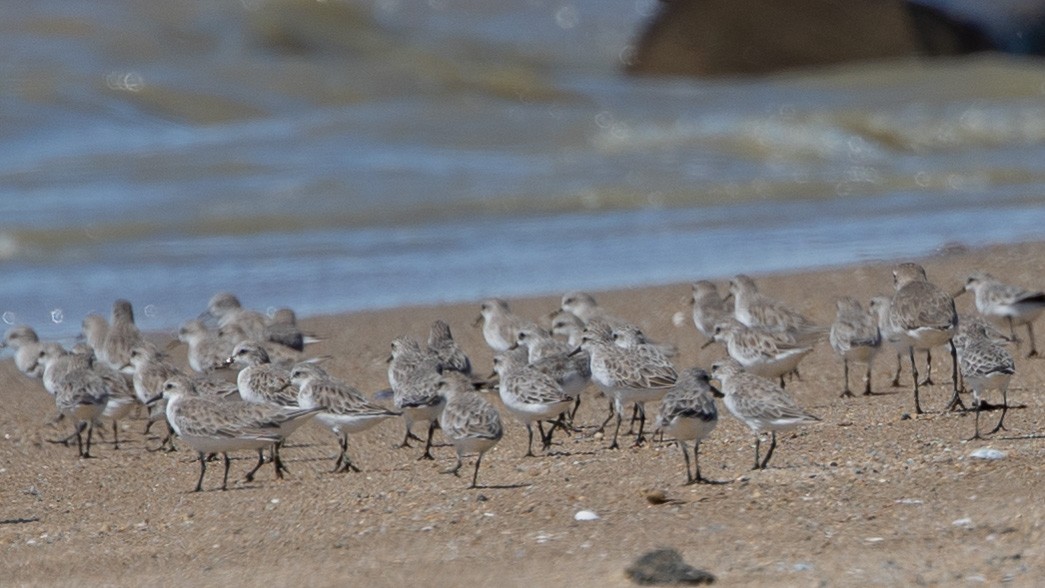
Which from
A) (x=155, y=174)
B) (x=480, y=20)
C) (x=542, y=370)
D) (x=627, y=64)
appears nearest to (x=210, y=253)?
(x=155, y=174)

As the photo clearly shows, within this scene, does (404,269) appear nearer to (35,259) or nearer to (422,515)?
(35,259)

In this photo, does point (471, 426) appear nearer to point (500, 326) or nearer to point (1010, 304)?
point (500, 326)

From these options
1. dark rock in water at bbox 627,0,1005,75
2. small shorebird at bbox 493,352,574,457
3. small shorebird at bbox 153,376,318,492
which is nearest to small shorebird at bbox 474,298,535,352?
small shorebird at bbox 493,352,574,457

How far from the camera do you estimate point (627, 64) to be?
37.1 m

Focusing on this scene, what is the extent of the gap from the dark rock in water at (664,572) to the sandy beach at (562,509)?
0.26ft

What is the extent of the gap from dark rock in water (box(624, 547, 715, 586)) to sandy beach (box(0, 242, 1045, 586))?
0.08 m

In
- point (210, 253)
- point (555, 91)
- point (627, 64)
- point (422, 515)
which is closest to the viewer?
point (422, 515)

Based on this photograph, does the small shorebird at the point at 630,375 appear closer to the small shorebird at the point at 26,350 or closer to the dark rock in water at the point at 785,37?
the small shorebird at the point at 26,350

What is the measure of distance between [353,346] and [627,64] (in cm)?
2565

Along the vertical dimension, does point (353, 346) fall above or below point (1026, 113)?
below

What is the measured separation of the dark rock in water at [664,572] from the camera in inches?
227

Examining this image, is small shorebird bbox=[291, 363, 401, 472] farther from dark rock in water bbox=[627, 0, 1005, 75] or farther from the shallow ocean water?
dark rock in water bbox=[627, 0, 1005, 75]

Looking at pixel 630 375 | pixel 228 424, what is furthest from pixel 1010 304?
pixel 228 424

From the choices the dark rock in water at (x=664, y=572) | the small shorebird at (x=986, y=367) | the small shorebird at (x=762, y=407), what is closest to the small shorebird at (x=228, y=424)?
the small shorebird at (x=762, y=407)
